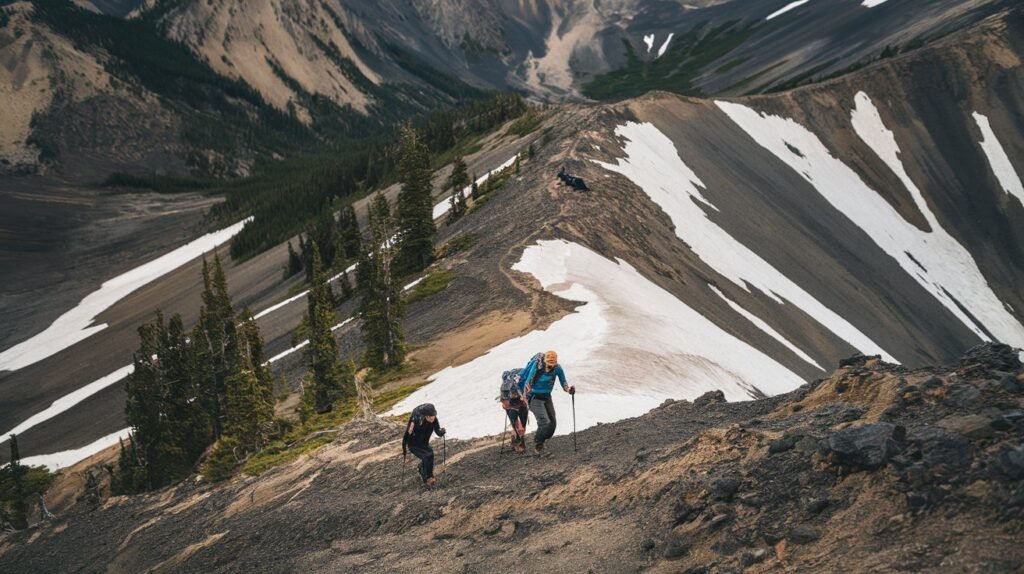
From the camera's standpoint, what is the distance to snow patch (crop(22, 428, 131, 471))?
47156mm

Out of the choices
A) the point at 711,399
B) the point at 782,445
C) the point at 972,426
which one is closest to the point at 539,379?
the point at 711,399

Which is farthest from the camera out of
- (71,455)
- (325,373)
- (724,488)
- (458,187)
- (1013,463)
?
(458,187)

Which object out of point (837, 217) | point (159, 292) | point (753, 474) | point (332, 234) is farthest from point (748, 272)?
point (159, 292)

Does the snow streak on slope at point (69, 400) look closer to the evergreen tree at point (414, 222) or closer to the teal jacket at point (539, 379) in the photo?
the evergreen tree at point (414, 222)

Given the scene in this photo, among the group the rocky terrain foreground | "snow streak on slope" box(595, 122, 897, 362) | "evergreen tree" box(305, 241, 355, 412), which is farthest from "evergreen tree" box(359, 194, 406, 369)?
"snow streak on slope" box(595, 122, 897, 362)

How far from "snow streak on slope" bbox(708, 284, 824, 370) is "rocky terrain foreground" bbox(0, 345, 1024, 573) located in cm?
1950

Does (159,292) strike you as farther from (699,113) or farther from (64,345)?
(699,113)

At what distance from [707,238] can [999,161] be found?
→ 56572mm

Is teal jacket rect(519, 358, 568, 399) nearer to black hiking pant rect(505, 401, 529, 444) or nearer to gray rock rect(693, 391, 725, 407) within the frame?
black hiking pant rect(505, 401, 529, 444)

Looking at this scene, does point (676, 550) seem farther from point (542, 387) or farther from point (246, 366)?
point (246, 366)

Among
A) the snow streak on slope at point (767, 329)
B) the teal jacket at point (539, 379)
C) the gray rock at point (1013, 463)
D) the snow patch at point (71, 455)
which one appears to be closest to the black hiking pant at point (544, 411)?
the teal jacket at point (539, 379)

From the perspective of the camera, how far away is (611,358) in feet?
77.3

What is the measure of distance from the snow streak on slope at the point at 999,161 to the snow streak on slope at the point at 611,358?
6624 cm

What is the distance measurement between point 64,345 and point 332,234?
26466 mm
